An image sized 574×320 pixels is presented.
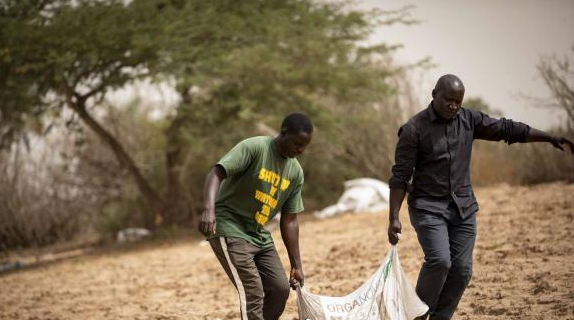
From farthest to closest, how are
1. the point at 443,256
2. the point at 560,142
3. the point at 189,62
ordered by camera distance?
the point at 189,62
the point at 560,142
the point at 443,256

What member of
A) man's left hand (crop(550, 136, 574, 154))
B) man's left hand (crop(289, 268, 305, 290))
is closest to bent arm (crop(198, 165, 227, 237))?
man's left hand (crop(289, 268, 305, 290))

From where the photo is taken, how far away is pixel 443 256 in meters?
4.15

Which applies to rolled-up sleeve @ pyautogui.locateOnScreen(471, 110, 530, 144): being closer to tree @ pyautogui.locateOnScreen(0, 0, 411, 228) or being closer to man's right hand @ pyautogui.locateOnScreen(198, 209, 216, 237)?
man's right hand @ pyautogui.locateOnScreen(198, 209, 216, 237)

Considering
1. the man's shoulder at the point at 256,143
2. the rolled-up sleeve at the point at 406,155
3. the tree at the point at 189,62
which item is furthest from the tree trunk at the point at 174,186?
the rolled-up sleeve at the point at 406,155

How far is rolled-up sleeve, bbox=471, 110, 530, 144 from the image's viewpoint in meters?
4.45

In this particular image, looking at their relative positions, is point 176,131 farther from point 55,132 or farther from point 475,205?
point 475,205

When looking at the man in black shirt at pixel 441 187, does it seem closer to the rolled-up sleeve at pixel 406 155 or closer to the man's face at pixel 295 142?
the rolled-up sleeve at pixel 406 155

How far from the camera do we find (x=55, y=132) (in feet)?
52.2

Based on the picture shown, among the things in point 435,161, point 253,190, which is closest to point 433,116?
point 435,161

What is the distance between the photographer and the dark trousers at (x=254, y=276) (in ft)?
13.6

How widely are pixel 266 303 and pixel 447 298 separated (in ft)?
4.01

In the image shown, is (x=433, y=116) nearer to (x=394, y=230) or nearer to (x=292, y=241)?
(x=394, y=230)

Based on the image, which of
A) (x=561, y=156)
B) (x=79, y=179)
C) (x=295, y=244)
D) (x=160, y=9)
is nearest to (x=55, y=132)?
(x=79, y=179)

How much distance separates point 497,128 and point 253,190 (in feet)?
5.64
